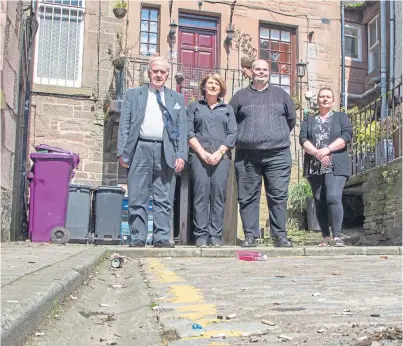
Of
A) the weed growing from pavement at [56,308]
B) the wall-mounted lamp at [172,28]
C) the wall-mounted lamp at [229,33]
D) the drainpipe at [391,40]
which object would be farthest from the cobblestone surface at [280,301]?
the drainpipe at [391,40]

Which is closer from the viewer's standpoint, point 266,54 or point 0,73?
point 0,73

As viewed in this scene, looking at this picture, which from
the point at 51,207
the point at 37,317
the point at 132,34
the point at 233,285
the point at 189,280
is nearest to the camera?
the point at 37,317

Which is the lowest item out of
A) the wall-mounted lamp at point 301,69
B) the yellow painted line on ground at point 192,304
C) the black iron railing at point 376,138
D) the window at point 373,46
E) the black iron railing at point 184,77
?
the yellow painted line on ground at point 192,304

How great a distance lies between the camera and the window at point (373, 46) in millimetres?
17281

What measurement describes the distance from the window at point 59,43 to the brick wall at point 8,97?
4.17 meters

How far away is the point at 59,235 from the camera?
7.70 meters

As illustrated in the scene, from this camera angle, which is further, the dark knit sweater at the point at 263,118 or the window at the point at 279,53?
the window at the point at 279,53

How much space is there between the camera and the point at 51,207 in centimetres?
782

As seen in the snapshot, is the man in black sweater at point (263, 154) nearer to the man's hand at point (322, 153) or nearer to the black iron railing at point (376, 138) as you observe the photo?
the man's hand at point (322, 153)

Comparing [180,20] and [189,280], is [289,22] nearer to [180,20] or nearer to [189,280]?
[180,20]

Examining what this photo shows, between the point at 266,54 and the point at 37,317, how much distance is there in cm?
1334

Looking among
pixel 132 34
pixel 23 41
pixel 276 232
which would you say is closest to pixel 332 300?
pixel 276 232

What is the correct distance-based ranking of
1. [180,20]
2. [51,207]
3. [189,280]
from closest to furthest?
[189,280], [51,207], [180,20]

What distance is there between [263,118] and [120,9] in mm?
7226
